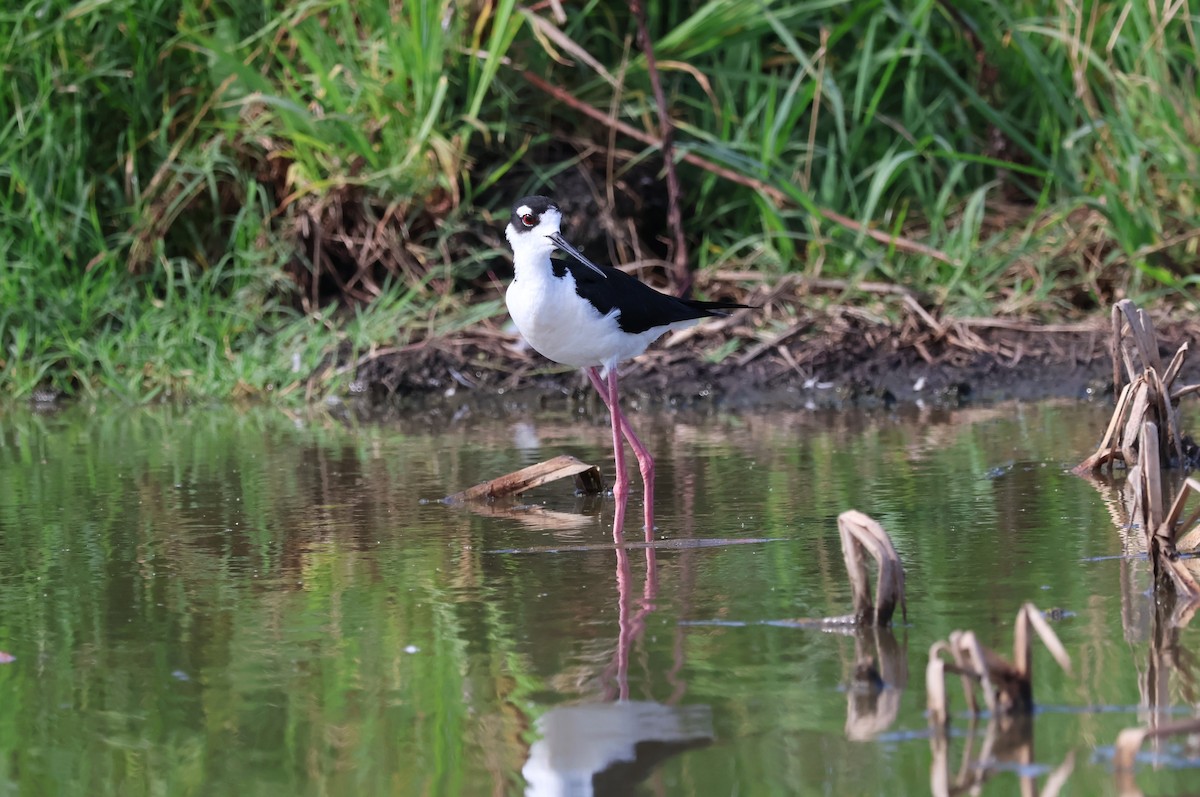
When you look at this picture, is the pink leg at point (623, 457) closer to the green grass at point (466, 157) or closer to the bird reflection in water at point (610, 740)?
the bird reflection in water at point (610, 740)

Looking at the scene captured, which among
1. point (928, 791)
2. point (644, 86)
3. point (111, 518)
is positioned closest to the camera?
point (928, 791)

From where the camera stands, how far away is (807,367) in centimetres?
702

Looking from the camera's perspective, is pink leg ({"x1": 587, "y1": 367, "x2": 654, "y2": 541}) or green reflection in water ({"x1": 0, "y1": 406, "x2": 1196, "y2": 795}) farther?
pink leg ({"x1": 587, "y1": 367, "x2": 654, "y2": 541})

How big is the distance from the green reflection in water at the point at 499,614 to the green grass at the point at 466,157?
203cm

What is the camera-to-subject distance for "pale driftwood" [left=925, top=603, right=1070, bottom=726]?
8.17 ft

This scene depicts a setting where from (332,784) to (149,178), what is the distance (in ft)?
21.8

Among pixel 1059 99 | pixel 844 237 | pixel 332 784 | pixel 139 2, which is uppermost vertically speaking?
pixel 139 2

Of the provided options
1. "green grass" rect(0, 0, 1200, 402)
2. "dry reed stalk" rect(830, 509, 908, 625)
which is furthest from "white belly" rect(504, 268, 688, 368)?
"green grass" rect(0, 0, 1200, 402)

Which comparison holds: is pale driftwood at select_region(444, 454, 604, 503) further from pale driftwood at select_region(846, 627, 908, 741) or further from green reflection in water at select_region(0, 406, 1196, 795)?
pale driftwood at select_region(846, 627, 908, 741)

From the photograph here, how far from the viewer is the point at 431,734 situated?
8.82 ft

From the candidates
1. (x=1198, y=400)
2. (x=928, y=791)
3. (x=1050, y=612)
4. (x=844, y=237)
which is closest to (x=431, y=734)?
(x=928, y=791)

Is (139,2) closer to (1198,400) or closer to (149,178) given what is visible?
(149,178)

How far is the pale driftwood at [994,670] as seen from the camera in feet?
8.17

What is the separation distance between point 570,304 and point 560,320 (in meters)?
0.05
